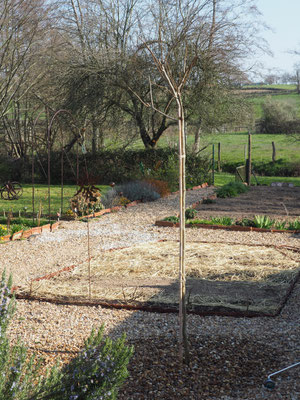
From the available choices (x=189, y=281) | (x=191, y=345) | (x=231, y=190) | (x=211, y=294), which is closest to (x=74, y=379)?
(x=191, y=345)

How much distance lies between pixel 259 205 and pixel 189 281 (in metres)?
6.25

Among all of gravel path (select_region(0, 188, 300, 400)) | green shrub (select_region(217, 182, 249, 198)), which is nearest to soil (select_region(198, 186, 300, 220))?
green shrub (select_region(217, 182, 249, 198))

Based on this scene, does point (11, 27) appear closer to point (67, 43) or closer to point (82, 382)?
point (67, 43)

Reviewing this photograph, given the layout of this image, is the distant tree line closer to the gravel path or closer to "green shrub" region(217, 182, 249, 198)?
"green shrub" region(217, 182, 249, 198)

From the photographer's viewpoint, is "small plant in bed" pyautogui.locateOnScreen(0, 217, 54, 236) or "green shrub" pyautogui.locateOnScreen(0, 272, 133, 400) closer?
"green shrub" pyautogui.locateOnScreen(0, 272, 133, 400)

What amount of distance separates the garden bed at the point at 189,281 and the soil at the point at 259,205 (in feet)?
9.84

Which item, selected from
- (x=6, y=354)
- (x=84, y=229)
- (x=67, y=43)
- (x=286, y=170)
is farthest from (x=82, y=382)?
(x=286, y=170)

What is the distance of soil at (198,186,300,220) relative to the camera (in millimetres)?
9805

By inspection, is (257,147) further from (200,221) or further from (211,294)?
(211,294)

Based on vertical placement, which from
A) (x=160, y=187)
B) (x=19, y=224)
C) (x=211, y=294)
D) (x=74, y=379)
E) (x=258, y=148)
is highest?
(x=258, y=148)

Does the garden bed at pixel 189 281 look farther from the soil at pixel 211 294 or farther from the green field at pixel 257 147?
the green field at pixel 257 147

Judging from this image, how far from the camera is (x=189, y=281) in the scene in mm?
5152

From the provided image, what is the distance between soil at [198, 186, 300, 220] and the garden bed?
3.00m

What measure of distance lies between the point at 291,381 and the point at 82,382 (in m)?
1.41
